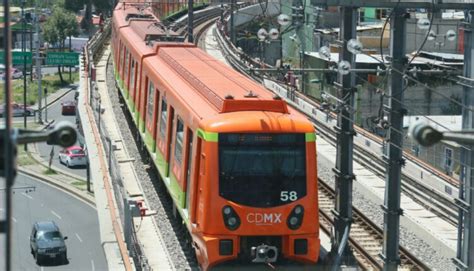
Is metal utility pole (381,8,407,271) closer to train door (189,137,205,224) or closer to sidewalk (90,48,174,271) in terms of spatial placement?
train door (189,137,205,224)

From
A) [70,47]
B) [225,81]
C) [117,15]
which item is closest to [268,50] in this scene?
[70,47]

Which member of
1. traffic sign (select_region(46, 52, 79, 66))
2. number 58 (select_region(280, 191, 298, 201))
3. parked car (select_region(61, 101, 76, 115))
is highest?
number 58 (select_region(280, 191, 298, 201))

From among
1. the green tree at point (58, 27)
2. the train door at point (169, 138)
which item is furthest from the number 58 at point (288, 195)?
the green tree at point (58, 27)

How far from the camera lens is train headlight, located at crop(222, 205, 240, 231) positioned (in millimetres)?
11008

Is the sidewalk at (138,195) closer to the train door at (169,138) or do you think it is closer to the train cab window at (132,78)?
the train door at (169,138)

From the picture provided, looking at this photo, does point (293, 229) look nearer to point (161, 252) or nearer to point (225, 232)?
point (225, 232)

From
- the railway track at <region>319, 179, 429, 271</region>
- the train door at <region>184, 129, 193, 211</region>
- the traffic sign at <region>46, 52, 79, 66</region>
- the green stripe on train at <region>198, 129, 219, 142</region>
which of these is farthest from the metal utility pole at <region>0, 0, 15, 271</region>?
the traffic sign at <region>46, 52, 79, 66</region>

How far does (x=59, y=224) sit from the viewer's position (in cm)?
3391

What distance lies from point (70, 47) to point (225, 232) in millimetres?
58910

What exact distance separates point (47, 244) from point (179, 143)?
16879 millimetres

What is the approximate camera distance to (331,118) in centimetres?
2419

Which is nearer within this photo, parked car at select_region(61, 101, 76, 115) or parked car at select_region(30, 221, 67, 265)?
parked car at select_region(30, 221, 67, 265)

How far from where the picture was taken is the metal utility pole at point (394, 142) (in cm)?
1130

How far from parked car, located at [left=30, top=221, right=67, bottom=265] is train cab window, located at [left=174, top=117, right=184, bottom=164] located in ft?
53.8
